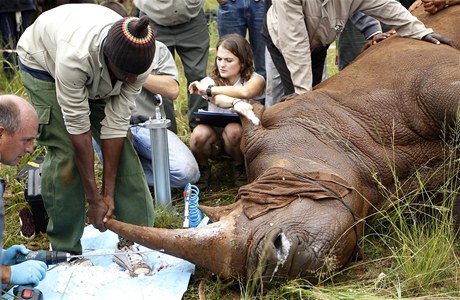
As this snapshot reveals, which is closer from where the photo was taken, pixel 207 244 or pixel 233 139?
pixel 207 244

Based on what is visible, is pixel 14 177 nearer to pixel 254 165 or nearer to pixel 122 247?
pixel 122 247

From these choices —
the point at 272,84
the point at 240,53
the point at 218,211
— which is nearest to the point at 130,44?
the point at 218,211

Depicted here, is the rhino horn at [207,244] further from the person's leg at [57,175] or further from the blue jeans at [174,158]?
the blue jeans at [174,158]

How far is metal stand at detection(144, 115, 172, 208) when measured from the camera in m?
5.12

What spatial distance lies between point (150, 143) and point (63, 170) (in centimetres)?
104

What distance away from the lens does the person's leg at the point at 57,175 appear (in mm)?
4402

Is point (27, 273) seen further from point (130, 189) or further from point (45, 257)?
point (130, 189)

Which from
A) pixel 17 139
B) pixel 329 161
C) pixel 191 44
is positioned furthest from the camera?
pixel 191 44

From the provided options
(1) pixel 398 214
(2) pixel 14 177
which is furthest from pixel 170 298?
(2) pixel 14 177

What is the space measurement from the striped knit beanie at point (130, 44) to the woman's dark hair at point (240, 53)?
73.5 inches

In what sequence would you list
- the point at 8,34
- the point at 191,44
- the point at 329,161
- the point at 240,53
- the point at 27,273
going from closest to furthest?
the point at 27,273
the point at 329,161
the point at 240,53
the point at 191,44
the point at 8,34

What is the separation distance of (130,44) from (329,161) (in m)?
1.38

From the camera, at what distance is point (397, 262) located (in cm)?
422

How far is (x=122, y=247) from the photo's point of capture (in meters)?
4.79
